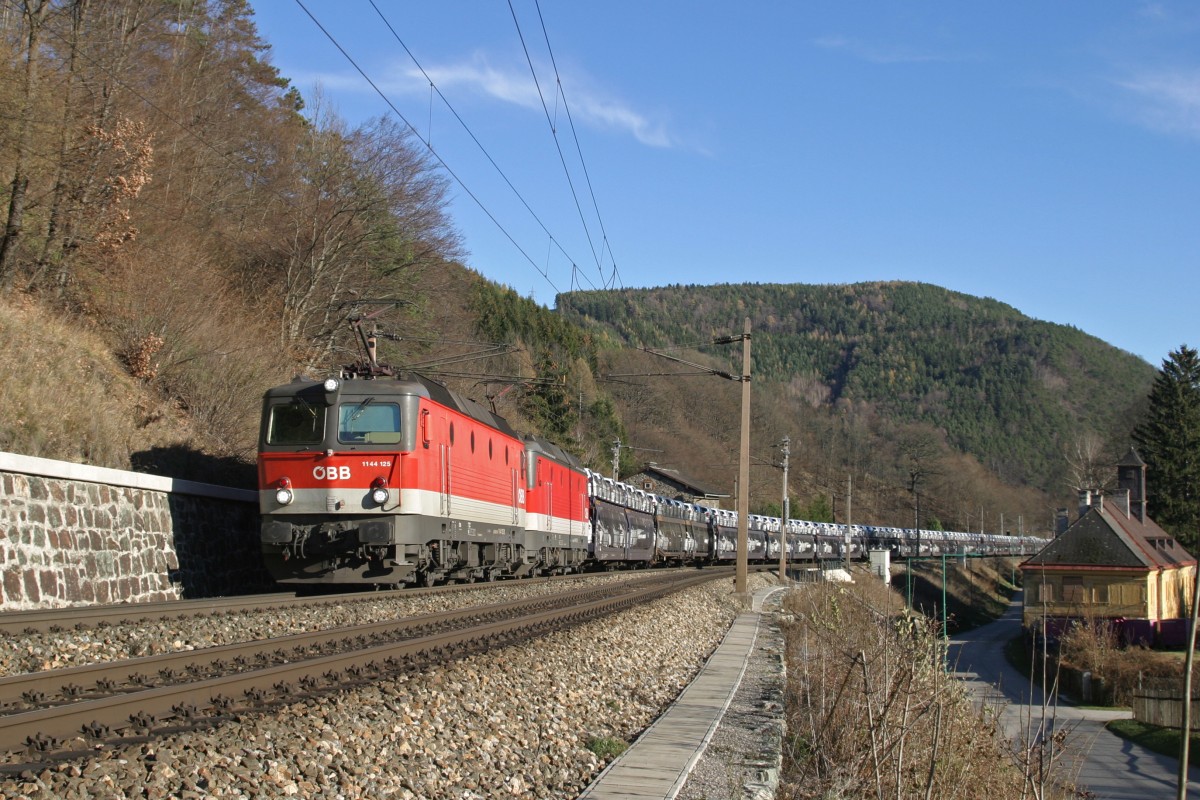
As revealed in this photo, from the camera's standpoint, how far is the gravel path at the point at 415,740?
538 centimetres

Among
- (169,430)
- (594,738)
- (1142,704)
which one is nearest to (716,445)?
(1142,704)

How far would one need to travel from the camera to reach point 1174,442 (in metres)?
65.4

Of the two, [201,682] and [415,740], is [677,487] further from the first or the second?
[415,740]

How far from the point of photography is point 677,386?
8838 centimetres

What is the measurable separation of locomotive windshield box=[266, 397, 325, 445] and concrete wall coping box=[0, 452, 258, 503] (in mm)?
1953

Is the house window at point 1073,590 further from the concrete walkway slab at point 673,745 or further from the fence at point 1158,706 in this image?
the concrete walkway slab at point 673,745

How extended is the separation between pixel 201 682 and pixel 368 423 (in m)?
9.50

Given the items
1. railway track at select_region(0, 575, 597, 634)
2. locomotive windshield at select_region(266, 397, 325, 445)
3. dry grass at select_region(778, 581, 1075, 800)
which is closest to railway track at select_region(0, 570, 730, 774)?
railway track at select_region(0, 575, 597, 634)

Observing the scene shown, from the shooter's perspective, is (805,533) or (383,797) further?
(805,533)

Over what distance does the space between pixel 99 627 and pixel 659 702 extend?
5.93m

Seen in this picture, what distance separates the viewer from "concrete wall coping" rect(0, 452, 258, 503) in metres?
13.5

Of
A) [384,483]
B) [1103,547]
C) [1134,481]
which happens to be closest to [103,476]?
[384,483]

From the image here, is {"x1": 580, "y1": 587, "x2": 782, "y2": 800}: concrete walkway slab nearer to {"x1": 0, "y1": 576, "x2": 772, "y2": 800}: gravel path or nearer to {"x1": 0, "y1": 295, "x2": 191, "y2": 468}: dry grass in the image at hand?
{"x1": 0, "y1": 576, "x2": 772, "y2": 800}: gravel path

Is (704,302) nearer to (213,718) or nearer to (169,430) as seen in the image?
(169,430)
